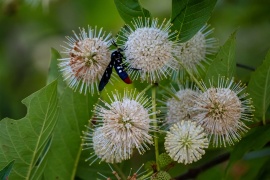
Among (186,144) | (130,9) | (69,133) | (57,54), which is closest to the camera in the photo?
(186,144)

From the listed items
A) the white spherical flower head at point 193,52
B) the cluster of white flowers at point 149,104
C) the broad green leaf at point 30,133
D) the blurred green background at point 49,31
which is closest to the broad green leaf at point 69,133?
the cluster of white flowers at point 149,104

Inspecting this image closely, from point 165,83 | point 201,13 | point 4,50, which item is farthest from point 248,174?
point 4,50

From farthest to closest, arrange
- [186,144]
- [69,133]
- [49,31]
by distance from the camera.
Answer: [49,31]
[69,133]
[186,144]

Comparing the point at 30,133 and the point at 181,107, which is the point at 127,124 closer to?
the point at 181,107

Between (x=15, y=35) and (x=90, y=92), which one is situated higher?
(x=15, y=35)

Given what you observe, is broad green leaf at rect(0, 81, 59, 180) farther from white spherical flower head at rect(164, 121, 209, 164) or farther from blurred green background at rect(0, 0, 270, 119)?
blurred green background at rect(0, 0, 270, 119)

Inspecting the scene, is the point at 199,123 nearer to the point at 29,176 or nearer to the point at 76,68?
the point at 76,68

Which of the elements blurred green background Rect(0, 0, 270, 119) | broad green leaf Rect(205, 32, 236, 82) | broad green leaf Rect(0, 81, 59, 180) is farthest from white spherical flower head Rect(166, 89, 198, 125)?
blurred green background Rect(0, 0, 270, 119)

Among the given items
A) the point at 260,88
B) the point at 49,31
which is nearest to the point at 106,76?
the point at 260,88
